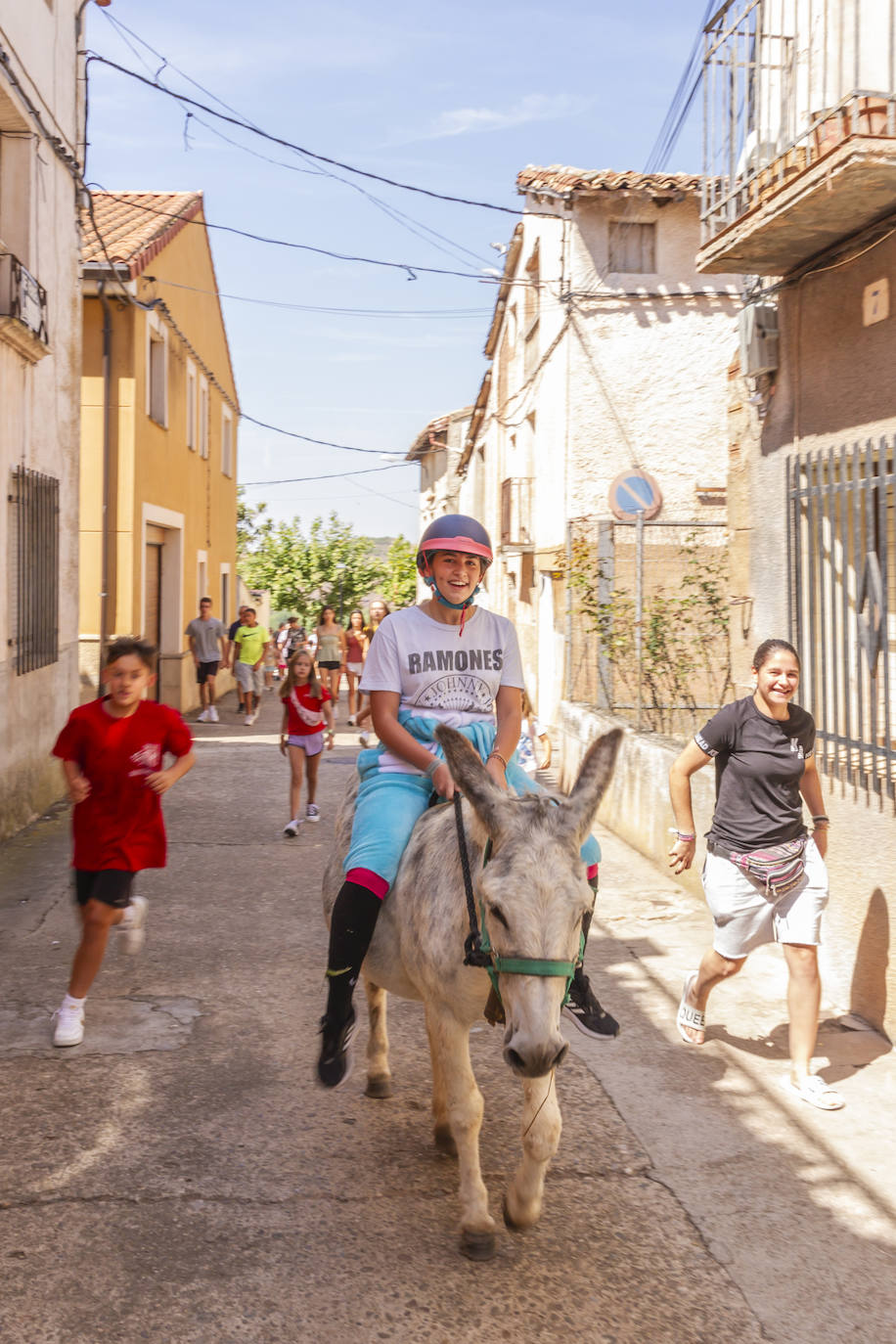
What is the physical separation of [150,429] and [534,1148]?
1523 cm

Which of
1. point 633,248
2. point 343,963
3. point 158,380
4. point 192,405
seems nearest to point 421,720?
point 343,963

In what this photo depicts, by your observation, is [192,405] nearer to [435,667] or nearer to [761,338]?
[761,338]

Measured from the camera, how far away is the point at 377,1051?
480 cm

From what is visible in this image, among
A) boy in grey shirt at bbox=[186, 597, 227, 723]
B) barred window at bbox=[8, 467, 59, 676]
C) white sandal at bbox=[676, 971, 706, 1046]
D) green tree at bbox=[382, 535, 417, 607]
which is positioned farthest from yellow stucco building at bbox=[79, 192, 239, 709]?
green tree at bbox=[382, 535, 417, 607]

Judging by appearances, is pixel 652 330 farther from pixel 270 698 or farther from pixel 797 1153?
pixel 797 1153

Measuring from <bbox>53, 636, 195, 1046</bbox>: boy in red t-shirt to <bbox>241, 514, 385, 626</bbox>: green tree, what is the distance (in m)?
38.5

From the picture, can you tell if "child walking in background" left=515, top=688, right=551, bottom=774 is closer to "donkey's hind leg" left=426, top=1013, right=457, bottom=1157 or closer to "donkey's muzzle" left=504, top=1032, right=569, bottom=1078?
"donkey's hind leg" left=426, top=1013, right=457, bottom=1157

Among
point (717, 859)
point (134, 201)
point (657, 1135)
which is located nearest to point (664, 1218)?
point (657, 1135)

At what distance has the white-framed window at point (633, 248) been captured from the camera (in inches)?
687

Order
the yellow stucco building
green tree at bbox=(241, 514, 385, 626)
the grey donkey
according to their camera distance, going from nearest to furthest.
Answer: the grey donkey → the yellow stucco building → green tree at bbox=(241, 514, 385, 626)

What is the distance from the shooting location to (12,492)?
9672 millimetres

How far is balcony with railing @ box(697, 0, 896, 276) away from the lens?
589cm

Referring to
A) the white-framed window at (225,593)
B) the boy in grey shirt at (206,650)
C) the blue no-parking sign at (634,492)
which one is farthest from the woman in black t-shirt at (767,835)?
the white-framed window at (225,593)

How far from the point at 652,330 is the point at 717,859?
13.5m
